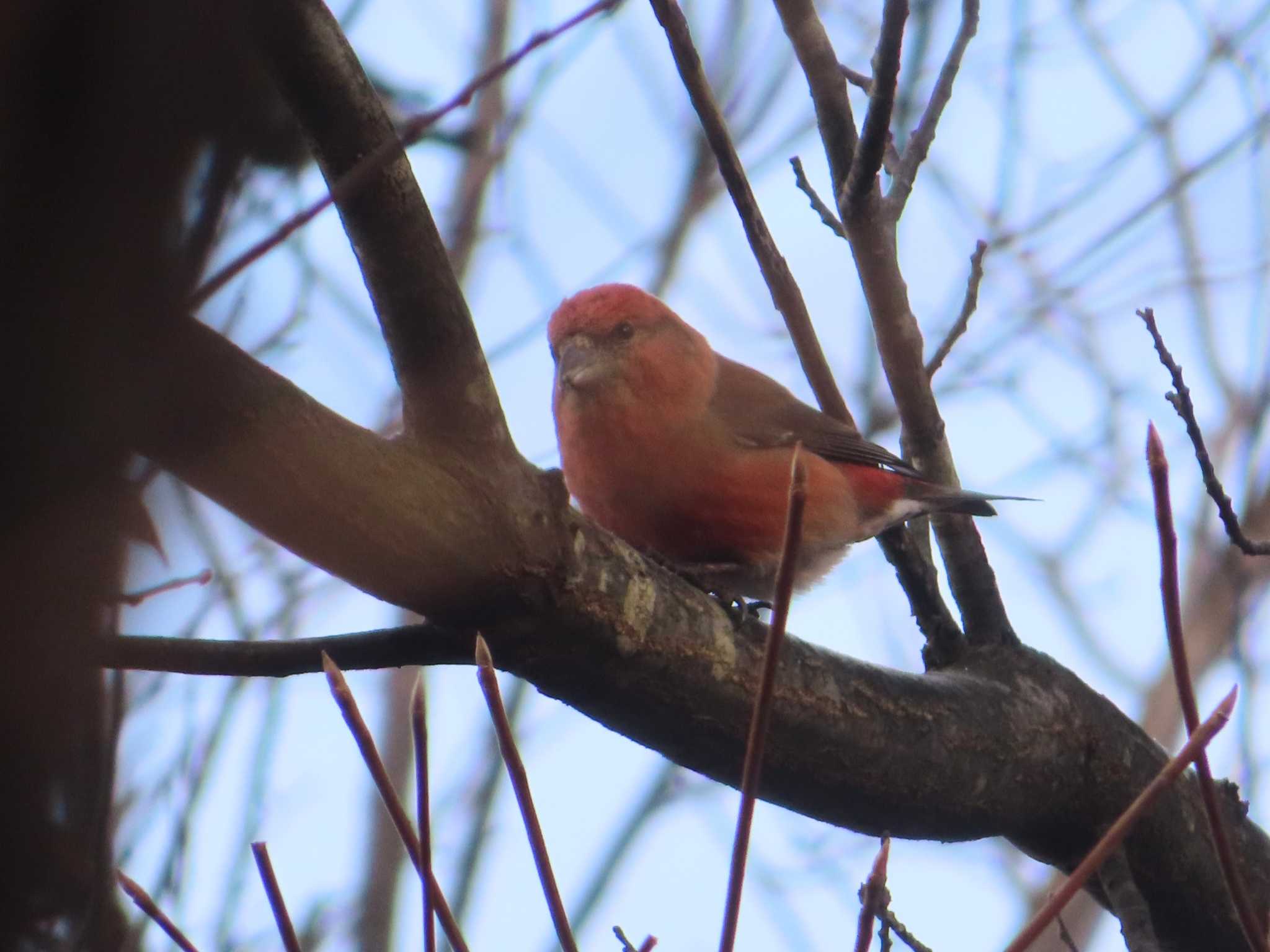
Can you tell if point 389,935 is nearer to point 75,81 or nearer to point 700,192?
point 700,192

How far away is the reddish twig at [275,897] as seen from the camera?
3.81 ft

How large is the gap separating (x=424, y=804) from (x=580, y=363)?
3.25 meters

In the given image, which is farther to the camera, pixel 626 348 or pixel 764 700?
pixel 626 348

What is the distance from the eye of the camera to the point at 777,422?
14.9 feet

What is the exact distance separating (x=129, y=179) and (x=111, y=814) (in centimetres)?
56

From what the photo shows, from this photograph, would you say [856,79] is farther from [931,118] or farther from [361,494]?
[361,494]

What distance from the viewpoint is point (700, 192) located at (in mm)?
7742

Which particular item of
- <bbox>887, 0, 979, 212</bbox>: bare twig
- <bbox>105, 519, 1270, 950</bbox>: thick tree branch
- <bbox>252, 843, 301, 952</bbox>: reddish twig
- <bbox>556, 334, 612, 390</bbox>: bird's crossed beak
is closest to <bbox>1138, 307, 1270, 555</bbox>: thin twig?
<bbox>105, 519, 1270, 950</bbox>: thick tree branch

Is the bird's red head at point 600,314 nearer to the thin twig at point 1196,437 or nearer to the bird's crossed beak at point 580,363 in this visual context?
the bird's crossed beak at point 580,363

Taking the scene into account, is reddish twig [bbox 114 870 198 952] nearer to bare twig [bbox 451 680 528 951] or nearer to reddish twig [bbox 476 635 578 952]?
reddish twig [bbox 476 635 578 952]

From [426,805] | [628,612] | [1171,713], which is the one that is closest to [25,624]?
[426,805]

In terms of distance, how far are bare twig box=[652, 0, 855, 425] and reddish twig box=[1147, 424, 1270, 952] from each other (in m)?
2.01

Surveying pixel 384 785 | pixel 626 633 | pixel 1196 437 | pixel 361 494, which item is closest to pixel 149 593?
pixel 384 785

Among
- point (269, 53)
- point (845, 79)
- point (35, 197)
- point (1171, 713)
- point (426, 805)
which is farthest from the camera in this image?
point (1171, 713)
